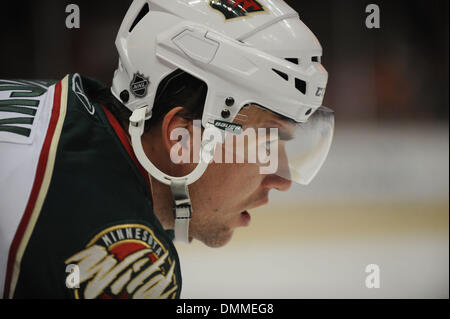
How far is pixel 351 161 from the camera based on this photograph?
4.25 meters

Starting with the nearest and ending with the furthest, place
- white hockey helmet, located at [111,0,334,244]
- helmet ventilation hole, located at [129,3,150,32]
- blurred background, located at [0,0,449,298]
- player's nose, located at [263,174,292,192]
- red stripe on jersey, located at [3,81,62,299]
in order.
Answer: red stripe on jersey, located at [3,81,62,299] < white hockey helmet, located at [111,0,334,244] < helmet ventilation hole, located at [129,3,150,32] < player's nose, located at [263,174,292,192] < blurred background, located at [0,0,449,298]

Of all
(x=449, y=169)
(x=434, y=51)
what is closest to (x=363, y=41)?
(x=434, y=51)

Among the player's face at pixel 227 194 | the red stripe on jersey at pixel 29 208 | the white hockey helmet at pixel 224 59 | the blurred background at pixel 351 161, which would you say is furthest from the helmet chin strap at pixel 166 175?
the blurred background at pixel 351 161

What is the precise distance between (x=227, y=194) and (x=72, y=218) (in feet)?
1.67

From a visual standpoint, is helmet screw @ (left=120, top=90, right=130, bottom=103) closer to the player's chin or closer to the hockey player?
the hockey player

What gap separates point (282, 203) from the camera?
4.00 meters

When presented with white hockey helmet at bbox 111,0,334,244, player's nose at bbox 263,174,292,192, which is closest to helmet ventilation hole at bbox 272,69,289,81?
white hockey helmet at bbox 111,0,334,244

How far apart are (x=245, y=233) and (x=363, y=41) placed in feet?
4.43

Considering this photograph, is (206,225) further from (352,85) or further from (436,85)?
(436,85)

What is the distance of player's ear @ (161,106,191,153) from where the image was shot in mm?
1458

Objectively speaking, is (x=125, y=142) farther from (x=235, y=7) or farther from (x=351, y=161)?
(x=351, y=161)

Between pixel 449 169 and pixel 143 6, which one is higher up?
pixel 143 6

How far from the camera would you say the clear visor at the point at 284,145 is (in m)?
1.47
